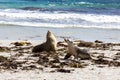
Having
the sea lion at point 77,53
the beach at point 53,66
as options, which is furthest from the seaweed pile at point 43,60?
the sea lion at point 77,53

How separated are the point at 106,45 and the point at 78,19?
34.2 feet

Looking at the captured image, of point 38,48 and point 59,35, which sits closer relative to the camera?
point 38,48

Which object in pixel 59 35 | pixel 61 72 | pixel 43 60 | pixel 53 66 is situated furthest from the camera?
→ pixel 59 35

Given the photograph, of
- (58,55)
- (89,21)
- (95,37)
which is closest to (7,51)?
(58,55)

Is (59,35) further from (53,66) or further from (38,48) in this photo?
(53,66)

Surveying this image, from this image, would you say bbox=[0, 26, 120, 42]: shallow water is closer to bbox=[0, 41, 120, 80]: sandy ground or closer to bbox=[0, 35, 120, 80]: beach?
bbox=[0, 35, 120, 80]: beach

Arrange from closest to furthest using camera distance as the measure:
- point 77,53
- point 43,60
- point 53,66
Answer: point 53,66, point 43,60, point 77,53

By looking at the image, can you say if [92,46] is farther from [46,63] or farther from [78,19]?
[78,19]

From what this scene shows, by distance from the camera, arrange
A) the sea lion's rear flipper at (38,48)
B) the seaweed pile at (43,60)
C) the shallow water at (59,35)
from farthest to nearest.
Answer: the shallow water at (59,35)
the sea lion's rear flipper at (38,48)
the seaweed pile at (43,60)

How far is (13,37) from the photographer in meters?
14.8

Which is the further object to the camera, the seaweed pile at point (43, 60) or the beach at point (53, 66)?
the seaweed pile at point (43, 60)

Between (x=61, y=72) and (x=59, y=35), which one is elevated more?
(x=61, y=72)

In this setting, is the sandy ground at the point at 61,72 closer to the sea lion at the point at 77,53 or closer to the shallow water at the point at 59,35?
the sea lion at the point at 77,53

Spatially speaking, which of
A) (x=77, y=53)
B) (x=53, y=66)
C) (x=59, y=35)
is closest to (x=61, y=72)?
(x=53, y=66)
